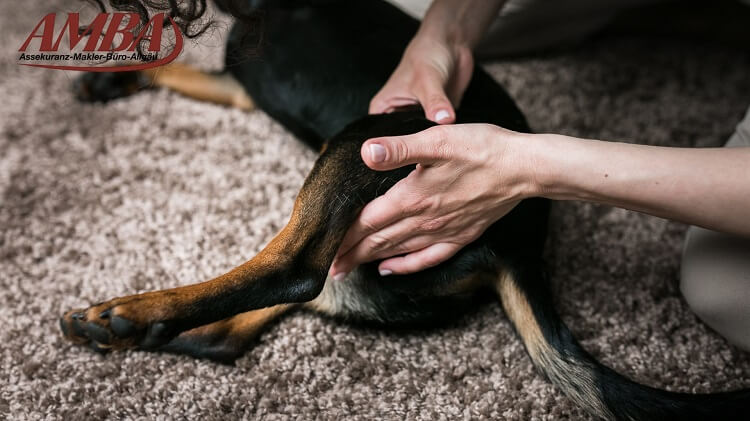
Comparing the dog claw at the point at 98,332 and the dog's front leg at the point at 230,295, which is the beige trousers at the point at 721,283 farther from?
the dog claw at the point at 98,332

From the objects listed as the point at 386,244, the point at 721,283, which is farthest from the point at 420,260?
the point at 721,283

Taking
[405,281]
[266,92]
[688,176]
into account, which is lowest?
[405,281]

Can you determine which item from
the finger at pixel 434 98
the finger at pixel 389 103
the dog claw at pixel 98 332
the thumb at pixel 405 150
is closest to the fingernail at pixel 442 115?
the finger at pixel 434 98

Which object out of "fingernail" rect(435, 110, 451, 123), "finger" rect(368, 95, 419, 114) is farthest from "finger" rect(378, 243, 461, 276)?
"finger" rect(368, 95, 419, 114)

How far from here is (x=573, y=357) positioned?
1.20 metres

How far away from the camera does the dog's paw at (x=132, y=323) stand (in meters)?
1.12

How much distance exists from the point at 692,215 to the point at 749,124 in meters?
0.52

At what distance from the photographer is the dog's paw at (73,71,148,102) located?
1934mm

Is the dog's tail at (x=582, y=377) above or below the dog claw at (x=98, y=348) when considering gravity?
below

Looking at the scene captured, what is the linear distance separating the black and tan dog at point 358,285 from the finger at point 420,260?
3 cm

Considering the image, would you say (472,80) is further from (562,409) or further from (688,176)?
(562,409)

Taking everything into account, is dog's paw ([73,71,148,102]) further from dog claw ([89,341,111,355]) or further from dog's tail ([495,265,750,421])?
dog's tail ([495,265,750,421])

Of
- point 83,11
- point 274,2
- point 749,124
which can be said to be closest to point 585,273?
point 749,124

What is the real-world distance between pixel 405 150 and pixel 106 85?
1240 millimetres
